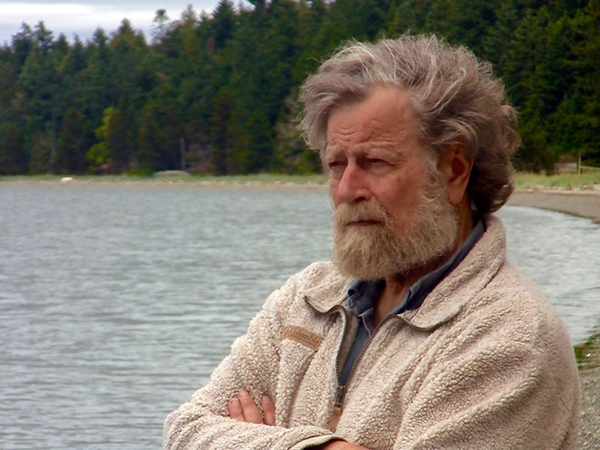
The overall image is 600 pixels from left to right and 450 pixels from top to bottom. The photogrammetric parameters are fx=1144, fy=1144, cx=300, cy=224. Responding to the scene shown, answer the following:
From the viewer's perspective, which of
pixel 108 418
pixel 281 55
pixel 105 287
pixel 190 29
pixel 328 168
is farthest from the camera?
pixel 190 29

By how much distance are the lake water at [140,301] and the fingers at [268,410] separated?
227 inches

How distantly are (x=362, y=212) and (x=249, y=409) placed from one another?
1.53 feet

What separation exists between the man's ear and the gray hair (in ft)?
0.04

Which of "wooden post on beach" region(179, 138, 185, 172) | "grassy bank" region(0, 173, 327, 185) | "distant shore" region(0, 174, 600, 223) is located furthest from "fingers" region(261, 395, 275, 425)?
"wooden post on beach" region(179, 138, 185, 172)

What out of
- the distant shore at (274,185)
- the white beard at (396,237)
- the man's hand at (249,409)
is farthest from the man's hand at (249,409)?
the distant shore at (274,185)

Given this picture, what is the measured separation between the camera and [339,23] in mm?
73000

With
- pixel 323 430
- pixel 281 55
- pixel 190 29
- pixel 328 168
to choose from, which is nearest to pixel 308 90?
pixel 328 168

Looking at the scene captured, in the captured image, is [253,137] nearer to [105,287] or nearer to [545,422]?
[105,287]

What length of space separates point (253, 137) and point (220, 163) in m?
4.96

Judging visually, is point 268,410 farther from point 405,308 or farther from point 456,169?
point 456,169

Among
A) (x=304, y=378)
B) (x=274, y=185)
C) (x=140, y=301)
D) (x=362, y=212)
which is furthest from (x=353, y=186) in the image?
(x=274, y=185)

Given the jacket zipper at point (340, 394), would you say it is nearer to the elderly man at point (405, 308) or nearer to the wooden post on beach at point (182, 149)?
the elderly man at point (405, 308)

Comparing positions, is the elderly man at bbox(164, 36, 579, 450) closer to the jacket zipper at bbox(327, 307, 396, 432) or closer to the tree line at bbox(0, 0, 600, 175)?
the jacket zipper at bbox(327, 307, 396, 432)

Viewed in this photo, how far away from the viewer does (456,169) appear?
2223 mm
